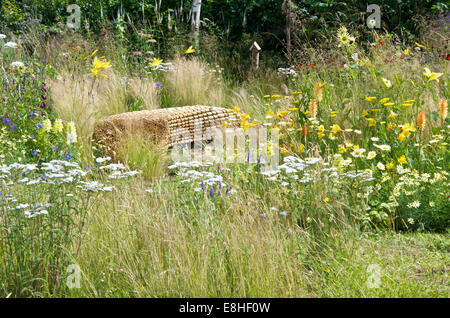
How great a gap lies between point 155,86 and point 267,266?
5.10 metres

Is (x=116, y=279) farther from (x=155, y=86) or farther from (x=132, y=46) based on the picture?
(x=132, y=46)

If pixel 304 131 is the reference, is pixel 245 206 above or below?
below

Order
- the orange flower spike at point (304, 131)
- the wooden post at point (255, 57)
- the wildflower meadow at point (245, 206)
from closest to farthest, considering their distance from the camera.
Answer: the wildflower meadow at point (245, 206)
the orange flower spike at point (304, 131)
the wooden post at point (255, 57)

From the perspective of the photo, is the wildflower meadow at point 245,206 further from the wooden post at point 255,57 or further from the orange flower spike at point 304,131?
the wooden post at point 255,57

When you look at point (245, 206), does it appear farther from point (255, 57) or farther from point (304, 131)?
point (255, 57)

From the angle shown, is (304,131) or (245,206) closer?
(245,206)

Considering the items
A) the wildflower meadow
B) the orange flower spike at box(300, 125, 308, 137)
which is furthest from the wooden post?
the orange flower spike at box(300, 125, 308, 137)

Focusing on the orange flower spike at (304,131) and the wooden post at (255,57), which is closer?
the orange flower spike at (304,131)

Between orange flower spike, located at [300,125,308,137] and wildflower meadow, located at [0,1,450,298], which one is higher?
orange flower spike, located at [300,125,308,137]

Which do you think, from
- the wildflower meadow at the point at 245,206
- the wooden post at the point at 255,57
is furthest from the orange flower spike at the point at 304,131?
the wooden post at the point at 255,57

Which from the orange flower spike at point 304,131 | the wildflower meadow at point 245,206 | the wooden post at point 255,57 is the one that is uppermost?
the wooden post at point 255,57

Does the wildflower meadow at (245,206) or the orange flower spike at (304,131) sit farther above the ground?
the orange flower spike at (304,131)

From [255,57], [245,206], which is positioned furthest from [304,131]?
[255,57]

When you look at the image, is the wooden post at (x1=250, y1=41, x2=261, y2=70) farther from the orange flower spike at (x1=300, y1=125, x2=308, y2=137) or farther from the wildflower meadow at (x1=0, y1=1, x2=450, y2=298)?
the orange flower spike at (x1=300, y1=125, x2=308, y2=137)
